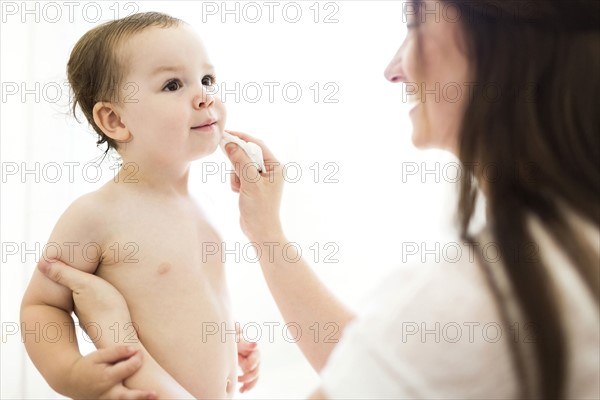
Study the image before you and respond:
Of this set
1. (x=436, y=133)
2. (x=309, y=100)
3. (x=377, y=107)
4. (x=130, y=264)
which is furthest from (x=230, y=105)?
(x=436, y=133)

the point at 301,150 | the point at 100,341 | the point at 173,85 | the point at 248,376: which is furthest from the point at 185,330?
the point at 301,150

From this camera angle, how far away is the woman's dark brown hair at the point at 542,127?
587 millimetres

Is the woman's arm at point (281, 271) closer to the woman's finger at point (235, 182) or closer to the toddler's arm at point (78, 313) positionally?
the woman's finger at point (235, 182)

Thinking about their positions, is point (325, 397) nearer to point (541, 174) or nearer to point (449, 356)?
point (449, 356)

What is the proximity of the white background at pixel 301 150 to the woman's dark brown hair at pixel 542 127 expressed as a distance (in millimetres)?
771

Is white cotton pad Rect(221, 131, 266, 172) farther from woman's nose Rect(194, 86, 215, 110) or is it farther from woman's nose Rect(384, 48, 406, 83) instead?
woman's nose Rect(384, 48, 406, 83)

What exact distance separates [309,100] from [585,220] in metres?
1.10

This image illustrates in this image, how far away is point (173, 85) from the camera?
0.90 meters

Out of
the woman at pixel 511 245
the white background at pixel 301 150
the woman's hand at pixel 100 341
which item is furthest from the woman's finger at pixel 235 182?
the white background at pixel 301 150

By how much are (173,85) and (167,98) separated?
0.08 feet

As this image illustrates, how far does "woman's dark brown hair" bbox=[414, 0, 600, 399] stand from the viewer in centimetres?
59

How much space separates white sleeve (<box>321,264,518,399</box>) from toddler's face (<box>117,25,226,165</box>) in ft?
1.43

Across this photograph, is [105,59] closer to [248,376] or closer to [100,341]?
[100,341]

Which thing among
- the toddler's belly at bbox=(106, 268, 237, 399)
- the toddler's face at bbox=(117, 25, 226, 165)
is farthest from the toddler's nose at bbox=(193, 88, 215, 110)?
the toddler's belly at bbox=(106, 268, 237, 399)
